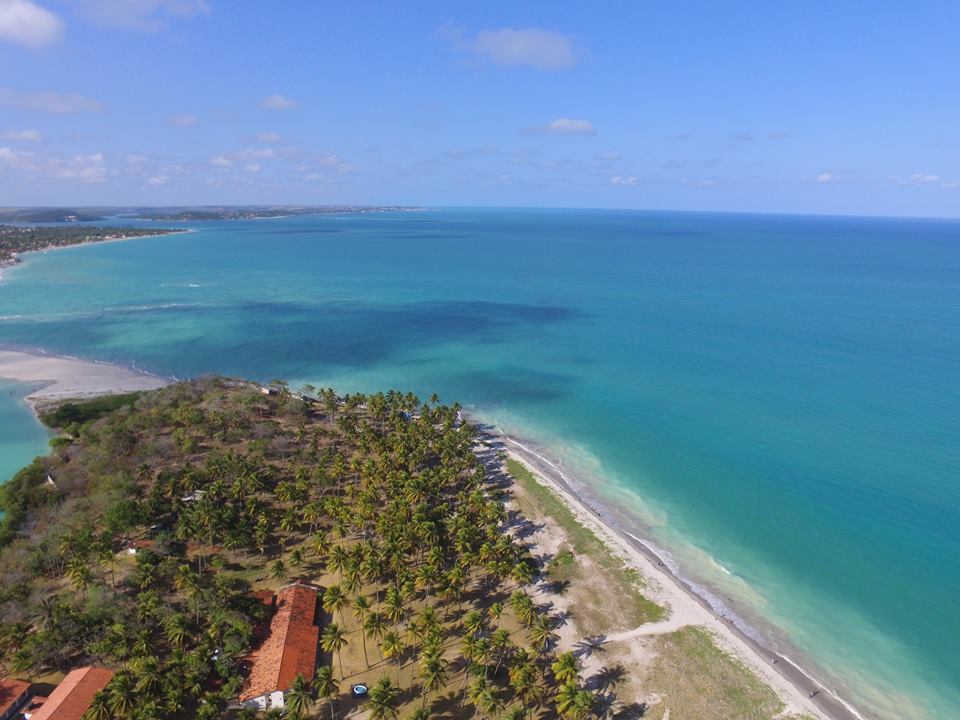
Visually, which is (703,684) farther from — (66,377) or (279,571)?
(66,377)

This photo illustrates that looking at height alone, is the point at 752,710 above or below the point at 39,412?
below

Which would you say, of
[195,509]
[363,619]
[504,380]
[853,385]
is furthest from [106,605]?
[853,385]

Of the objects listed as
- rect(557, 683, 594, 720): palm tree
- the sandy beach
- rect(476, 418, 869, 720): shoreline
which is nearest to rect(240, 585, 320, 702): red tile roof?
rect(557, 683, 594, 720): palm tree

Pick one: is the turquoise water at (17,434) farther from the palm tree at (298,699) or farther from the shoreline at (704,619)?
the shoreline at (704,619)

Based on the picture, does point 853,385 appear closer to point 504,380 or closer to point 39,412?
point 504,380

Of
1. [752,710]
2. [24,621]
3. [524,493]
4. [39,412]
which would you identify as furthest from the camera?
[39,412]

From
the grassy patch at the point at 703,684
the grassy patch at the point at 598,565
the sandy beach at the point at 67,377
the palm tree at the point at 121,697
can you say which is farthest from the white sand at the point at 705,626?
the sandy beach at the point at 67,377
